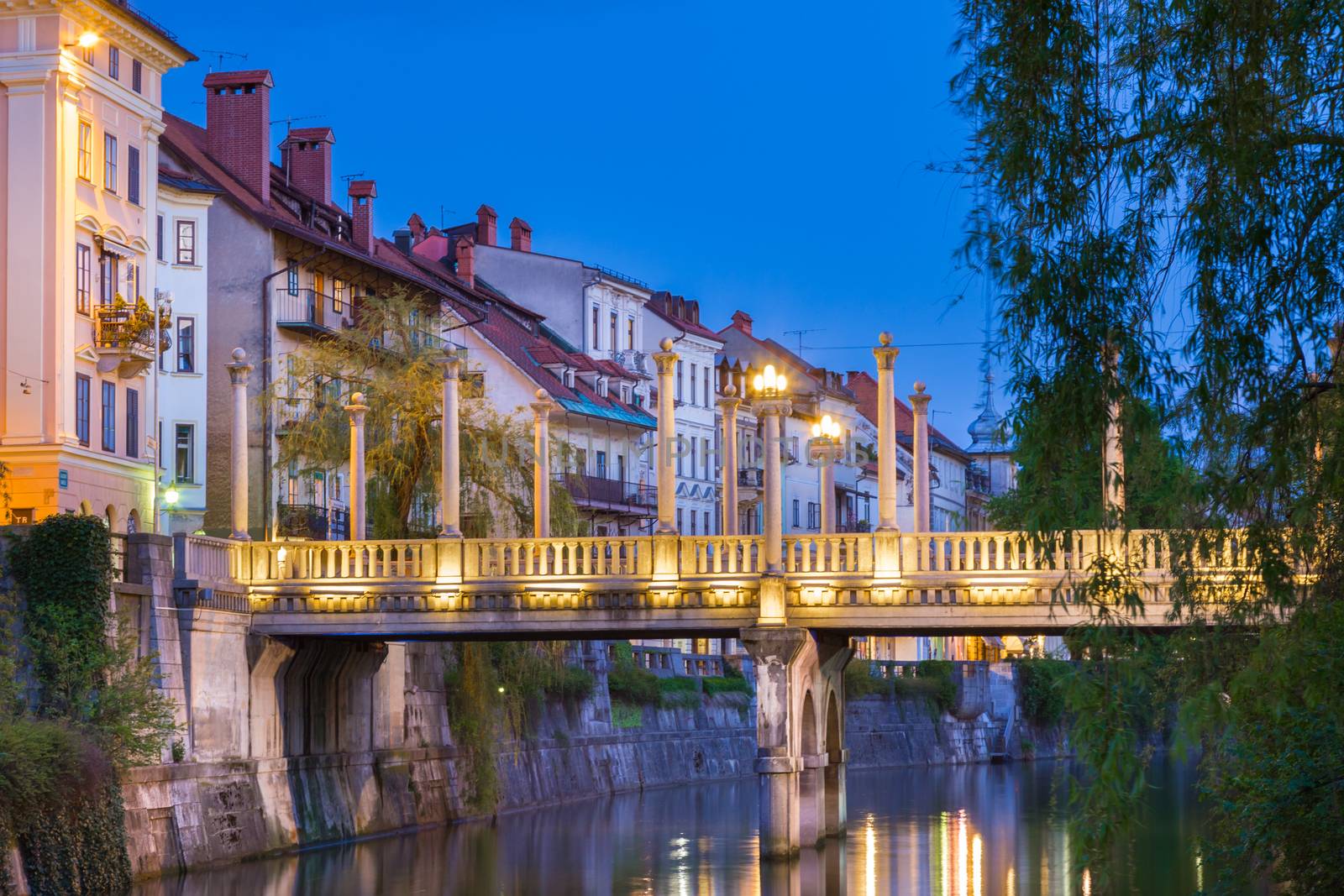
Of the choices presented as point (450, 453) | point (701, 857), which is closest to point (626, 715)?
point (701, 857)

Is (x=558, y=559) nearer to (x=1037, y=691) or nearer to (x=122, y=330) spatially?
(x=122, y=330)

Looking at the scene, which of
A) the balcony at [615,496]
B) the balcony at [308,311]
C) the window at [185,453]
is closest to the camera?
the window at [185,453]

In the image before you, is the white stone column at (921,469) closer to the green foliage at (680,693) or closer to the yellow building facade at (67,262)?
the yellow building facade at (67,262)

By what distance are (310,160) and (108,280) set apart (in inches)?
824

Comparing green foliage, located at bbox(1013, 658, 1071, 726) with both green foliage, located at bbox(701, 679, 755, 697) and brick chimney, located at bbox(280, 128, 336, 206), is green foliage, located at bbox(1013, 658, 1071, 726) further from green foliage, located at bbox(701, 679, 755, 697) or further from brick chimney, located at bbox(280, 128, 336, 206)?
brick chimney, located at bbox(280, 128, 336, 206)

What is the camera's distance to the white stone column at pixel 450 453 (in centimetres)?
4588

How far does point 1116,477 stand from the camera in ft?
63.3

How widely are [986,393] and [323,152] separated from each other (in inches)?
2256

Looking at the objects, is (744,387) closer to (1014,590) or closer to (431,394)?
(431,394)

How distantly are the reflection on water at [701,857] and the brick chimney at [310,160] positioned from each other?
22829 millimetres

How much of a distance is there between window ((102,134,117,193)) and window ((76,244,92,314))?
1.98m

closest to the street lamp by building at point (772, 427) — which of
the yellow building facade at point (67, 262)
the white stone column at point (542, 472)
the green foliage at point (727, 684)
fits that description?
the white stone column at point (542, 472)

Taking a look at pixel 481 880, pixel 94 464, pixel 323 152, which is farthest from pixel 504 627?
pixel 323 152

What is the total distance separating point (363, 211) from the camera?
7606 cm
